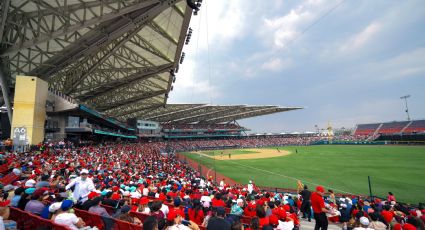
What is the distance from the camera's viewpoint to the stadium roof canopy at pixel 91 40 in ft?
48.1

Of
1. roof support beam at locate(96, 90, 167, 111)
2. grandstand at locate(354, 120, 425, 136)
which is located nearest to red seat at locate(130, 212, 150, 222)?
roof support beam at locate(96, 90, 167, 111)

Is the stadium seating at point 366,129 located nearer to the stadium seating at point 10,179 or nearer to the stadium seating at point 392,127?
the stadium seating at point 392,127

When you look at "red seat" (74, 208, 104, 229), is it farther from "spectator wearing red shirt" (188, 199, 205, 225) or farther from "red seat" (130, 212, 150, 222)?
"spectator wearing red shirt" (188, 199, 205, 225)

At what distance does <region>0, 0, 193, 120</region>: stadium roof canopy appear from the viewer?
577 inches

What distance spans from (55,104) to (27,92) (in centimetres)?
554

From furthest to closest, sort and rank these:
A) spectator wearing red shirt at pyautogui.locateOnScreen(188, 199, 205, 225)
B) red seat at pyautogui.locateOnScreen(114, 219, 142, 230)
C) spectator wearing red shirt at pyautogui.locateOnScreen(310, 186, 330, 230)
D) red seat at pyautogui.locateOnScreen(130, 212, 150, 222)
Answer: spectator wearing red shirt at pyautogui.locateOnScreen(310, 186, 330, 230) → spectator wearing red shirt at pyautogui.locateOnScreen(188, 199, 205, 225) → red seat at pyautogui.locateOnScreen(130, 212, 150, 222) → red seat at pyautogui.locateOnScreen(114, 219, 142, 230)

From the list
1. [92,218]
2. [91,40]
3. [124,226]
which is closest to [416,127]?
[91,40]

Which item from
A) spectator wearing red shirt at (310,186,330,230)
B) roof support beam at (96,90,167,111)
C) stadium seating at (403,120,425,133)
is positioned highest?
roof support beam at (96,90,167,111)

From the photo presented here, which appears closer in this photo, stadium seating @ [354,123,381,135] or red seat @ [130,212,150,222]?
red seat @ [130,212,150,222]

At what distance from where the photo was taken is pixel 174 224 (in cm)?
403

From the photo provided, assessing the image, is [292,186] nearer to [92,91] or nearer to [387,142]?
[92,91]

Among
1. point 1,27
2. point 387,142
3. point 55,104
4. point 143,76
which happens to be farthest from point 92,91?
point 387,142

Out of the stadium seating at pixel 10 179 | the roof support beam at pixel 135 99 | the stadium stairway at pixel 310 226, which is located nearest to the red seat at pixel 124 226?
the stadium stairway at pixel 310 226

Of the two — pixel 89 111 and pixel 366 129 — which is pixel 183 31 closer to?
pixel 89 111
